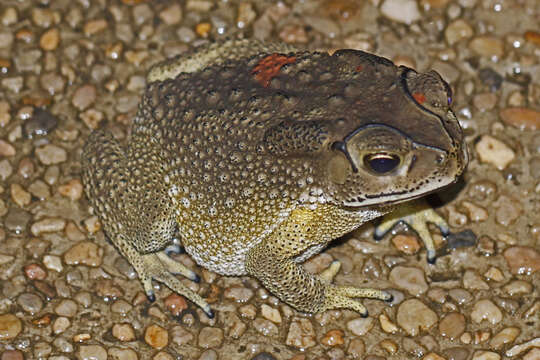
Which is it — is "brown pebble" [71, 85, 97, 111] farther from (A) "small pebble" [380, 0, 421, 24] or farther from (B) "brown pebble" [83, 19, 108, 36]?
(A) "small pebble" [380, 0, 421, 24]

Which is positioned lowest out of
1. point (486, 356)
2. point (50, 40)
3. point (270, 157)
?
point (486, 356)

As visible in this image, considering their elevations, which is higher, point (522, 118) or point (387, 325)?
point (522, 118)

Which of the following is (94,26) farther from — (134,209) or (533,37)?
(533,37)

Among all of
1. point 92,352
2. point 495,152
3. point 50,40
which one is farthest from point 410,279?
point 50,40

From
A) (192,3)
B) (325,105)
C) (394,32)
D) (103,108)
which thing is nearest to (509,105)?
(394,32)

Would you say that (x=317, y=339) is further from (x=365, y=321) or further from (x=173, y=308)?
(x=173, y=308)

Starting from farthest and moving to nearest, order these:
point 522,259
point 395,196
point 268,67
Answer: point 522,259, point 268,67, point 395,196

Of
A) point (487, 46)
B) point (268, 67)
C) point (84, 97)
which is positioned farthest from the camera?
point (487, 46)
